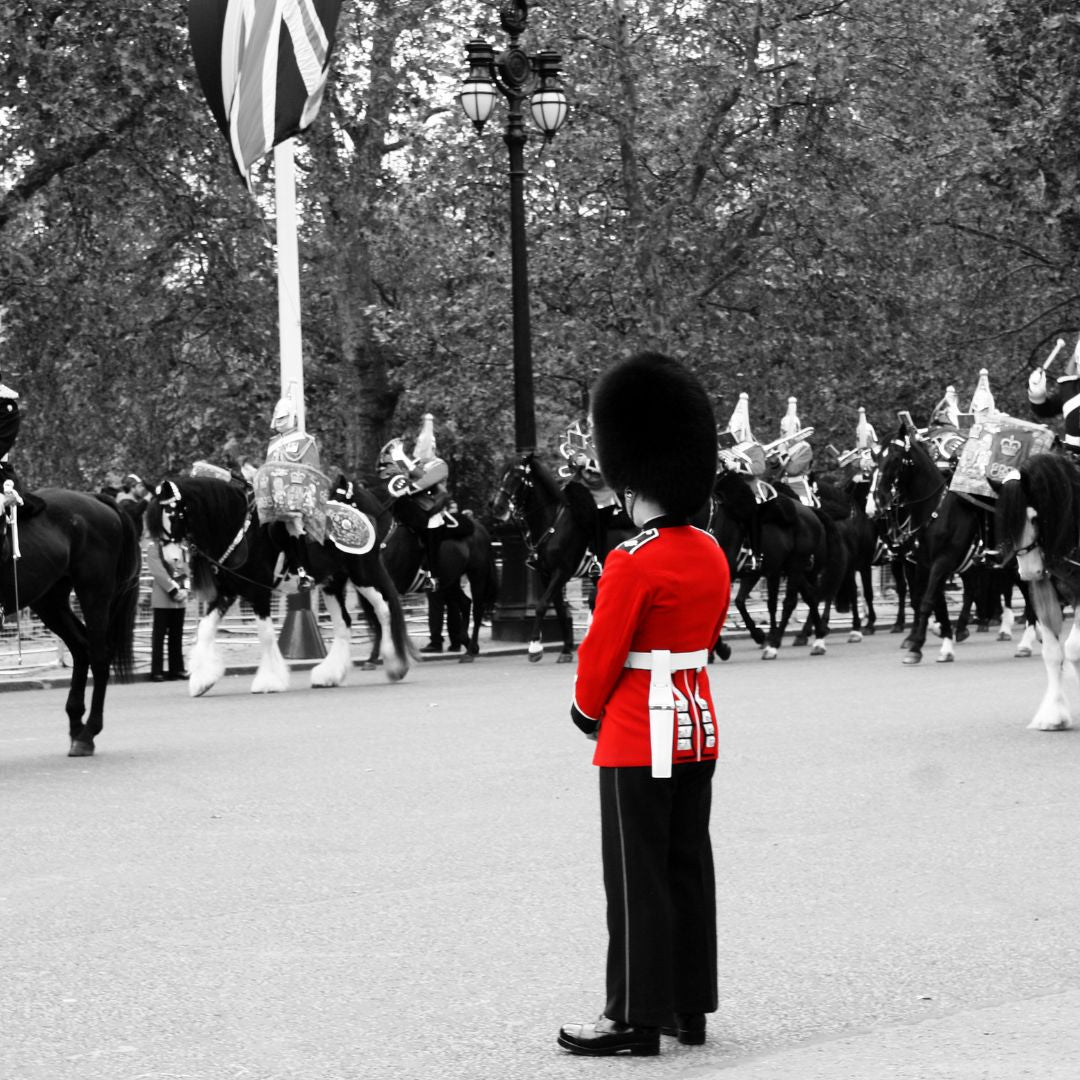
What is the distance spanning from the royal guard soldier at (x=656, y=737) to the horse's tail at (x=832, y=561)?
1844cm

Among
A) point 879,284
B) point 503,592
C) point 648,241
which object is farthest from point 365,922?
point 879,284

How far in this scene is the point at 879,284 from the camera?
124 feet

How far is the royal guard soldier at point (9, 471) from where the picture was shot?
12.3 m

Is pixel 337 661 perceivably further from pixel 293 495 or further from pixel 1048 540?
pixel 1048 540

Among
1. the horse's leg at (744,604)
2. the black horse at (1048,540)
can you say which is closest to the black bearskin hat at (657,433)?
the black horse at (1048,540)

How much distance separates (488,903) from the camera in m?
7.63

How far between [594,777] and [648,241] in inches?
996

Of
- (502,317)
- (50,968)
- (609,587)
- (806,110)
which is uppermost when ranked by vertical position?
(806,110)

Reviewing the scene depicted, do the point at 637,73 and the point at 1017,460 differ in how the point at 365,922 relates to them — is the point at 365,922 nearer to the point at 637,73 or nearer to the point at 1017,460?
the point at 1017,460

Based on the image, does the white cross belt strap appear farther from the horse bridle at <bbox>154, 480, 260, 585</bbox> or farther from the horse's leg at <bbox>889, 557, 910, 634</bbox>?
the horse's leg at <bbox>889, 557, 910, 634</bbox>

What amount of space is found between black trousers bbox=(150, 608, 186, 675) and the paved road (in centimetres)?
589

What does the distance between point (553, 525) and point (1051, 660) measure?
345 inches

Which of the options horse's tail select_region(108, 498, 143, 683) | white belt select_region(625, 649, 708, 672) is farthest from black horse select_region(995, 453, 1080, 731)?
white belt select_region(625, 649, 708, 672)

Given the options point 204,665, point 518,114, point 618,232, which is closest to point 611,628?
point 204,665
